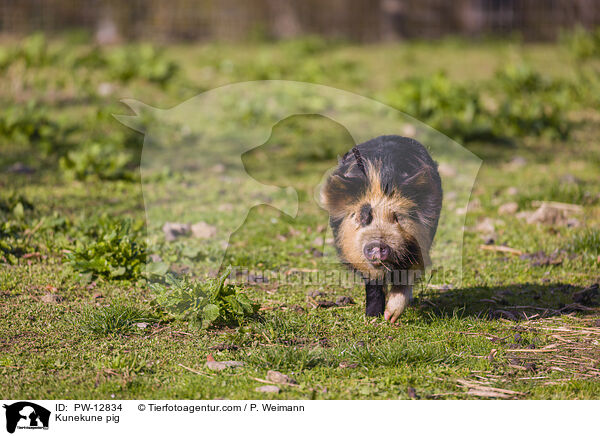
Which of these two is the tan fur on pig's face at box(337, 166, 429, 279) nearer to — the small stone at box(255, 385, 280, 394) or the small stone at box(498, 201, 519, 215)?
the small stone at box(255, 385, 280, 394)

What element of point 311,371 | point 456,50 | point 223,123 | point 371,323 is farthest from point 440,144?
point 456,50

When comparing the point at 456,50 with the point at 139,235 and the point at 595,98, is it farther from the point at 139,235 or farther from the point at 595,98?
the point at 139,235

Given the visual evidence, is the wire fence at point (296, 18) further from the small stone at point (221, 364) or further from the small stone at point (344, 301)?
the small stone at point (221, 364)

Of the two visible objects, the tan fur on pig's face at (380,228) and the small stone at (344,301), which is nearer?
the tan fur on pig's face at (380,228)

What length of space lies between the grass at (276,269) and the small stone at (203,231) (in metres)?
0.17

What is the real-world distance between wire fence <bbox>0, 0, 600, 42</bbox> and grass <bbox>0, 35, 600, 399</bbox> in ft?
19.9

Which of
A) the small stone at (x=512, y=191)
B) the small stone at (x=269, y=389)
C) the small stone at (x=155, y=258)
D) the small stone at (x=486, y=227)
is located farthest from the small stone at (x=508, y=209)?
the small stone at (x=269, y=389)

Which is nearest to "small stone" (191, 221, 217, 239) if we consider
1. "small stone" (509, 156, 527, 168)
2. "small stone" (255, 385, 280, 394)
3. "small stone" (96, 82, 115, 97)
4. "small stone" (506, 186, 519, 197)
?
"small stone" (255, 385, 280, 394)

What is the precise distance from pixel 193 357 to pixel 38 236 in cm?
249

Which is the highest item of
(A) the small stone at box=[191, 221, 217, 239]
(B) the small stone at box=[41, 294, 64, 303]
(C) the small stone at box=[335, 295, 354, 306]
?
(A) the small stone at box=[191, 221, 217, 239]

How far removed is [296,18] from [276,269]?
13684mm

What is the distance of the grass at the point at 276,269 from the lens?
4.30 metres

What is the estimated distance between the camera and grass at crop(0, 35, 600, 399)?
4.30 meters

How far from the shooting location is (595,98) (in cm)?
1155
